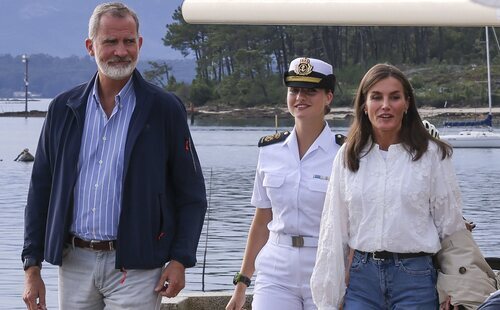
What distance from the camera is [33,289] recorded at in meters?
4.93

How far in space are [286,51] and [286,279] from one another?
107280 mm

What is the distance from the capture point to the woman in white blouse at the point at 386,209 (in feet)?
15.3

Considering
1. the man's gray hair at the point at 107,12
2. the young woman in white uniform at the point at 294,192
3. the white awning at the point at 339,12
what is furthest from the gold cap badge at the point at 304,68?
the white awning at the point at 339,12

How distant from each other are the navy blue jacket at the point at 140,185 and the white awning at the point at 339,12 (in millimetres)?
1341

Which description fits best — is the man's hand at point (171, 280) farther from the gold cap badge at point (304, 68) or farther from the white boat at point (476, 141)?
the white boat at point (476, 141)

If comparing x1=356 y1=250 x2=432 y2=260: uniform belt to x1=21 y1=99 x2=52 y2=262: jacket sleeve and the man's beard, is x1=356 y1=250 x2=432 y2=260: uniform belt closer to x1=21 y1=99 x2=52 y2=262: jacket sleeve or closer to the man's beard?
the man's beard

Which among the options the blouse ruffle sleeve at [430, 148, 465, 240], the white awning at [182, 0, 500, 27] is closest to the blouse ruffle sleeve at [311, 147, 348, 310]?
the blouse ruffle sleeve at [430, 148, 465, 240]

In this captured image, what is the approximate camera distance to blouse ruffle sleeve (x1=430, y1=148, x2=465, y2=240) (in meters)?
4.70

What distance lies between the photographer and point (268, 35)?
4473 inches

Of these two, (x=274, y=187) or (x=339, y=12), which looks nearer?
(x=274, y=187)

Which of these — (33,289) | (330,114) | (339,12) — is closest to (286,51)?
(330,114)

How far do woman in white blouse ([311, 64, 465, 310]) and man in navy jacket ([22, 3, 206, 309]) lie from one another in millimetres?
559

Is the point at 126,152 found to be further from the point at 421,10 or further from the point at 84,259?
the point at 421,10

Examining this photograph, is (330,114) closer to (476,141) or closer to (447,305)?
(476,141)
